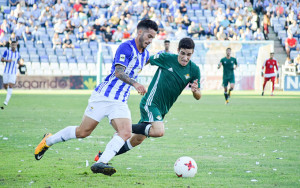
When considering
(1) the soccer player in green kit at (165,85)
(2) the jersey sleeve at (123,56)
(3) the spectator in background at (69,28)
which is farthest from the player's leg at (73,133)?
(3) the spectator in background at (69,28)

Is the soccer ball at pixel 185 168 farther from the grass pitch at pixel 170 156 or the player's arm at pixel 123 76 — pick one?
the player's arm at pixel 123 76

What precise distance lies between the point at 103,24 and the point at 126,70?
26.0 metres

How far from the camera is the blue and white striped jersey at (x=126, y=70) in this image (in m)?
6.21

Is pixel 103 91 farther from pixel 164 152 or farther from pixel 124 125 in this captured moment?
pixel 164 152

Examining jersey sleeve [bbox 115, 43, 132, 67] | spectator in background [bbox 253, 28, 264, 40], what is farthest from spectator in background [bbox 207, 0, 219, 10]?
jersey sleeve [bbox 115, 43, 132, 67]

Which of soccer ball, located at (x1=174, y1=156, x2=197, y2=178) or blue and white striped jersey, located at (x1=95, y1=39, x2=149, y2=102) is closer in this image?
soccer ball, located at (x1=174, y1=156, x2=197, y2=178)

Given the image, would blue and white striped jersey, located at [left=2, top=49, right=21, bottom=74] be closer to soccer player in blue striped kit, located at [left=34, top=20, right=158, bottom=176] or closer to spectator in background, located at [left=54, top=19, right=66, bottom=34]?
spectator in background, located at [left=54, top=19, right=66, bottom=34]

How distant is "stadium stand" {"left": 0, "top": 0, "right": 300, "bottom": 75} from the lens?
102 feet

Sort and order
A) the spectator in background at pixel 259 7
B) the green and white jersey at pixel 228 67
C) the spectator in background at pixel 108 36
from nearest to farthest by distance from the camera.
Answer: the green and white jersey at pixel 228 67 → the spectator in background at pixel 108 36 → the spectator in background at pixel 259 7

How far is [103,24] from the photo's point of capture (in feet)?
105

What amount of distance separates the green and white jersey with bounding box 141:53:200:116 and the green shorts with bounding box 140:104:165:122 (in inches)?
2.2

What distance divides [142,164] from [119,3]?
27.9 metres

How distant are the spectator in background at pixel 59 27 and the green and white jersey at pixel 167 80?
24.8m

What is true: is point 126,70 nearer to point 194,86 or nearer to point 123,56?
point 123,56
